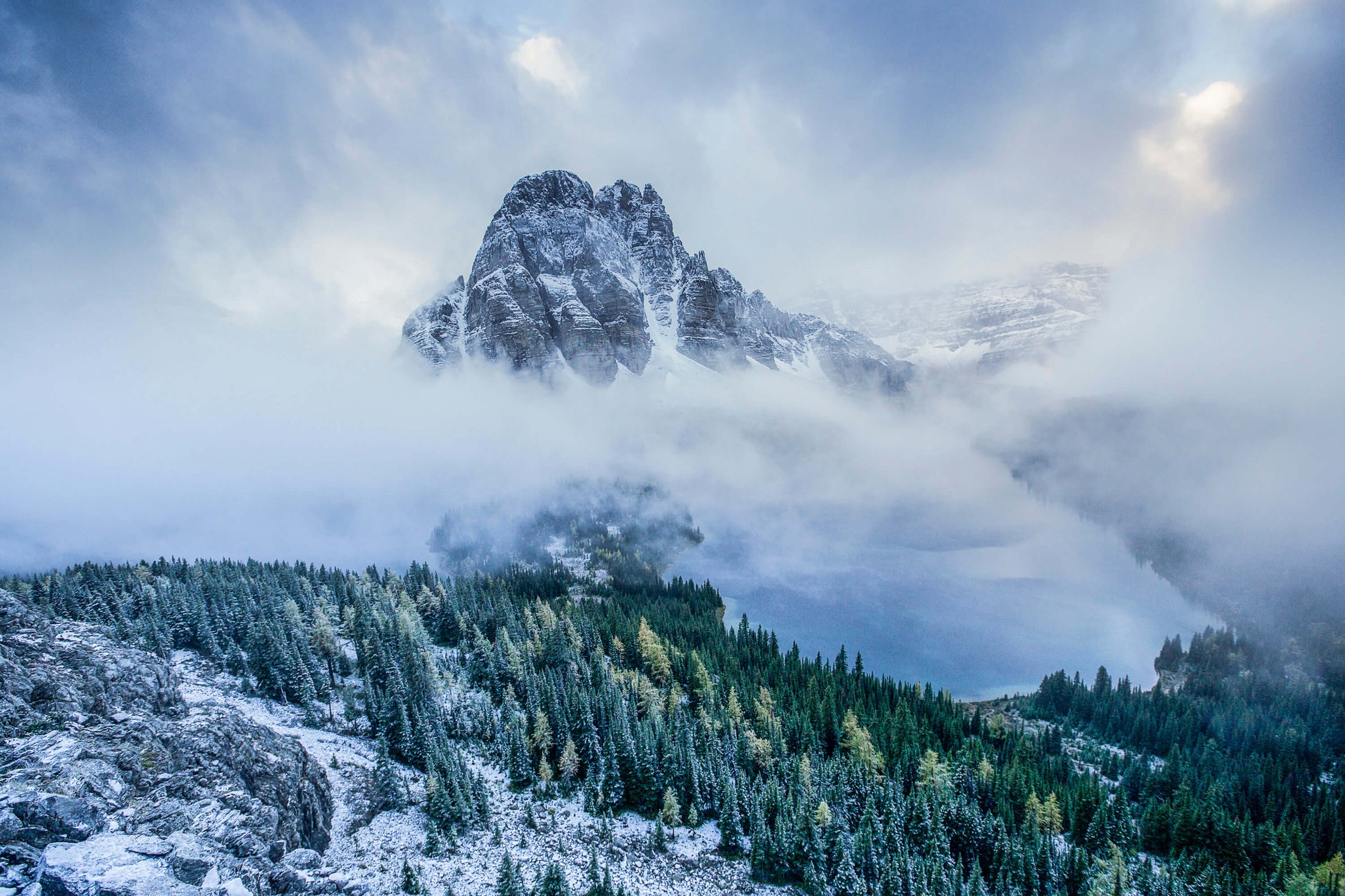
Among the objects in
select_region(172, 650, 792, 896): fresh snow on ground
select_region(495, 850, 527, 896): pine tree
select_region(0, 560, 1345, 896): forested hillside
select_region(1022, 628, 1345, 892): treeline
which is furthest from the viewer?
select_region(1022, 628, 1345, 892): treeline

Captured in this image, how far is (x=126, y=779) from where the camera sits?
29.2 m

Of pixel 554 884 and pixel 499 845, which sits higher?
pixel 499 845

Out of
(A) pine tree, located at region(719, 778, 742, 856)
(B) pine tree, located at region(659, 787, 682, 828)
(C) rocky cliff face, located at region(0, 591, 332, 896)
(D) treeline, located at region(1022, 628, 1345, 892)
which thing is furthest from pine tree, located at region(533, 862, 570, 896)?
(D) treeline, located at region(1022, 628, 1345, 892)

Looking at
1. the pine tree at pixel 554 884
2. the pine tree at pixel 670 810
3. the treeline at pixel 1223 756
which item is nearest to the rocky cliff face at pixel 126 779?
the pine tree at pixel 554 884

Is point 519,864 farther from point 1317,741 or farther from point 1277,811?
point 1317,741

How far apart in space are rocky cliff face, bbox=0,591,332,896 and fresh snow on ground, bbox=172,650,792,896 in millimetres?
4226

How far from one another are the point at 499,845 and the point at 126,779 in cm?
3048

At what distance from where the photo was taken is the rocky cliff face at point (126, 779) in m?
22.2

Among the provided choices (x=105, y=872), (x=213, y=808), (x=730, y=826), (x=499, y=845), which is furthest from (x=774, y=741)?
(x=105, y=872)

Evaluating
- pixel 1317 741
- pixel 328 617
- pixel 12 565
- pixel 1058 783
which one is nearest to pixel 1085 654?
pixel 1317 741

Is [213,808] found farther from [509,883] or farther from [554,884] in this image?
[554,884]

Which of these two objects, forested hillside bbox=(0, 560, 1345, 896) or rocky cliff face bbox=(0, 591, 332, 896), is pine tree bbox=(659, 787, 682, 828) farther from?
rocky cliff face bbox=(0, 591, 332, 896)

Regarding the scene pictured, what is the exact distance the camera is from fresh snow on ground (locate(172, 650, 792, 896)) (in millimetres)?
44312

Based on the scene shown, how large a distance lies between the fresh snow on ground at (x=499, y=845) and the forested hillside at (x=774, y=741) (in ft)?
5.90
